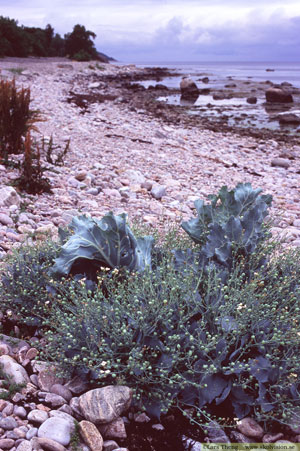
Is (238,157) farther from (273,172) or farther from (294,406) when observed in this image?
(294,406)

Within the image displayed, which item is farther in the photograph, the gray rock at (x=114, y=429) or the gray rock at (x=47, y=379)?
the gray rock at (x=47, y=379)

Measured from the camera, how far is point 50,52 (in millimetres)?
57312

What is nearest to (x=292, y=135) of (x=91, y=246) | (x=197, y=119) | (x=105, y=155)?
(x=197, y=119)

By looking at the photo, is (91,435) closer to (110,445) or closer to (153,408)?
(110,445)

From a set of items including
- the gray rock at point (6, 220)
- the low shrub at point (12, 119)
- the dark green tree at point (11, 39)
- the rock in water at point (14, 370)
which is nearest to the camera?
the rock in water at point (14, 370)

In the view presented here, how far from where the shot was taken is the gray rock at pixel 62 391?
8.21 feet

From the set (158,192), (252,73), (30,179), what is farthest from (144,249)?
(252,73)

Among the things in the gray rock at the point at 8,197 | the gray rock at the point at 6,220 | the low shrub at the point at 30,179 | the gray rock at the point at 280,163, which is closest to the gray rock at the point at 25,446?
the gray rock at the point at 6,220

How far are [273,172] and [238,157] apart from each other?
4.56ft

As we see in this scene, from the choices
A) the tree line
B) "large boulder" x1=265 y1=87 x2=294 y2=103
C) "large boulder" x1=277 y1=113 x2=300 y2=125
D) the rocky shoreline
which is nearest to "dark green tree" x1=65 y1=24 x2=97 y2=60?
the tree line

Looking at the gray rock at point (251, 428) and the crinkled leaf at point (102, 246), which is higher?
the crinkled leaf at point (102, 246)

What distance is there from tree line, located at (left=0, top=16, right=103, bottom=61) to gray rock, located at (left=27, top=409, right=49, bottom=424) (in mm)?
41191

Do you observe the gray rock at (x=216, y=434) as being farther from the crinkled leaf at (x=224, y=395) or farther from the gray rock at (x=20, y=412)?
the gray rock at (x=20, y=412)

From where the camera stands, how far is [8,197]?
523cm
